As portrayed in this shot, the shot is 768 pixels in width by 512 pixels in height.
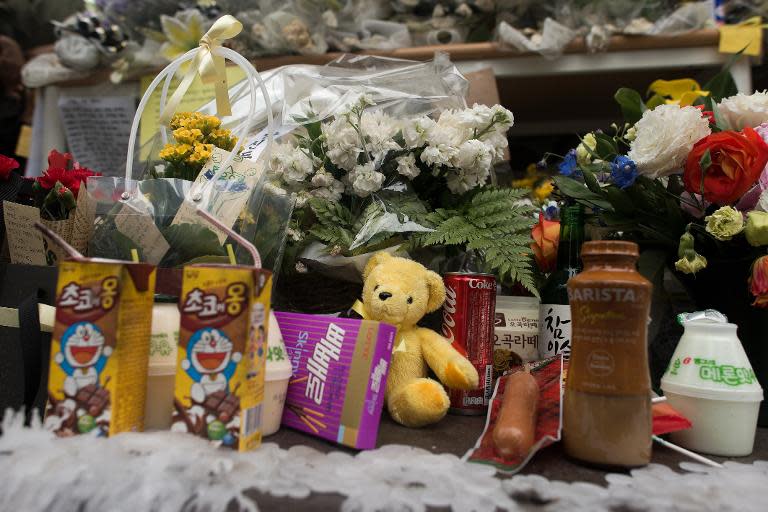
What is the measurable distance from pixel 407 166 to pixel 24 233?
1.97 feet

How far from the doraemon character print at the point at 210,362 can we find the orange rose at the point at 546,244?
60 cm

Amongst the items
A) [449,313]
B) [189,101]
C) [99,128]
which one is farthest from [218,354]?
[99,128]

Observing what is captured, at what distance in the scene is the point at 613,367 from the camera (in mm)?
579

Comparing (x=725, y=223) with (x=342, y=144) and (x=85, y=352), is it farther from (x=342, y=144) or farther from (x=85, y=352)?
(x=85, y=352)

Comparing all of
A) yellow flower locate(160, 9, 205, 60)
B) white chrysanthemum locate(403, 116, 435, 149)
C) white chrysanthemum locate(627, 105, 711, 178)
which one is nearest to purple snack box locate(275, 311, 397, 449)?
white chrysanthemum locate(403, 116, 435, 149)

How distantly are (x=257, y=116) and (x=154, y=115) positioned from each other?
1.48 ft

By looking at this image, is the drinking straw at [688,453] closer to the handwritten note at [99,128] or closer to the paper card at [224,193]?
the paper card at [224,193]

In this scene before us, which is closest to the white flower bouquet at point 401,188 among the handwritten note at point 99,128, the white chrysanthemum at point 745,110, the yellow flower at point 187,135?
the yellow flower at point 187,135

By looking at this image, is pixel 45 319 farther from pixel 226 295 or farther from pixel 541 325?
pixel 541 325

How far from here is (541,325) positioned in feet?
2.96

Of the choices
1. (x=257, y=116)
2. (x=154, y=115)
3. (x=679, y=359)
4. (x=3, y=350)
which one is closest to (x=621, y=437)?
(x=679, y=359)

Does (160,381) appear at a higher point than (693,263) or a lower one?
lower

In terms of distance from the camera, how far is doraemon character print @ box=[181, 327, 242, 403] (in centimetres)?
56

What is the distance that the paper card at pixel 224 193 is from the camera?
0.73m
